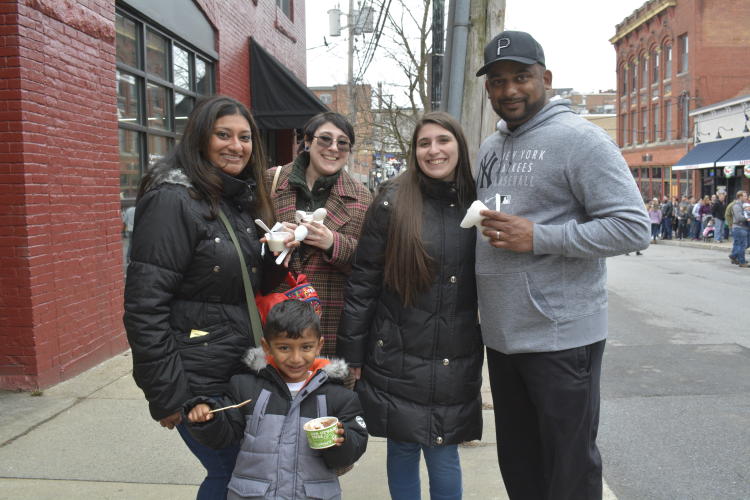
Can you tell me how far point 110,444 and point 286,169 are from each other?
2284 millimetres

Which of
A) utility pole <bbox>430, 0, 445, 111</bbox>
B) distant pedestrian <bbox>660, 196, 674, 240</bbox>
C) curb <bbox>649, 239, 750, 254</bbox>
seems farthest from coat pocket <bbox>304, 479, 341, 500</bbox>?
distant pedestrian <bbox>660, 196, 674, 240</bbox>

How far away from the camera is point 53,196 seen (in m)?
5.31

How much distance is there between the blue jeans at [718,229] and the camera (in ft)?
79.7

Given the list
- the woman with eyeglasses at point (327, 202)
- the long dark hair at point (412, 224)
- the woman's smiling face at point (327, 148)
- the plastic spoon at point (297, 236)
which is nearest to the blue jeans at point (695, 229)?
the woman with eyeglasses at point (327, 202)

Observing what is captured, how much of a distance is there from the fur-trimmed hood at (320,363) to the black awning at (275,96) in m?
8.24

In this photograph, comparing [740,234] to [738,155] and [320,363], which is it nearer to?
[738,155]

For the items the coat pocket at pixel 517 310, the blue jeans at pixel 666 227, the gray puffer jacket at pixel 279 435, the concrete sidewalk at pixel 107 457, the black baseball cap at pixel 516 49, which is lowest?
the concrete sidewalk at pixel 107 457

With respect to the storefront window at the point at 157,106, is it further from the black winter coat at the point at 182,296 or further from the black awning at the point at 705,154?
the black awning at the point at 705,154

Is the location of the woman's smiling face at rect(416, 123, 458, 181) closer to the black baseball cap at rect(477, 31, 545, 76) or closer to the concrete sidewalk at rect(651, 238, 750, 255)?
the black baseball cap at rect(477, 31, 545, 76)

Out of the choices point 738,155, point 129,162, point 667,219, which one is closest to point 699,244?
point 667,219

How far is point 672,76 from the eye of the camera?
3722cm

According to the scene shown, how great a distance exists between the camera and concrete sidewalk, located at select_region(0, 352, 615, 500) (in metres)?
3.72

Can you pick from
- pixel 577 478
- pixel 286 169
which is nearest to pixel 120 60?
pixel 286 169

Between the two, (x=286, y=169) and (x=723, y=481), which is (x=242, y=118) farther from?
(x=723, y=481)
